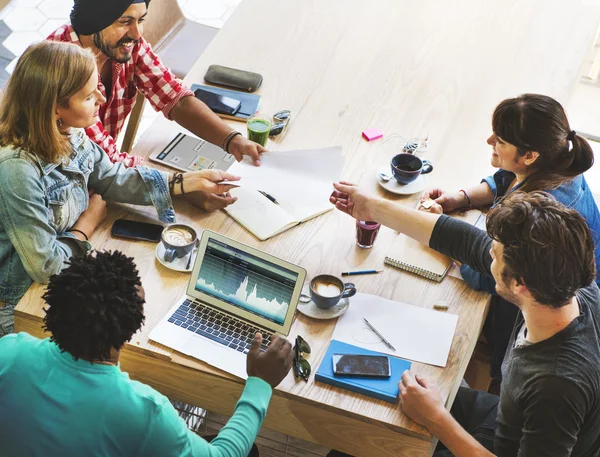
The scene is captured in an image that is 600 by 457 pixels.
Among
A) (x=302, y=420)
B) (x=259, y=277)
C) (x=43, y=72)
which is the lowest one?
(x=302, y=420)

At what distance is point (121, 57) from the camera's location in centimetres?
235

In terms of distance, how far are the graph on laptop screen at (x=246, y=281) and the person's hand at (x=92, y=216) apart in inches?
15.1

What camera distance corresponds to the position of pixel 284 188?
85.7 inches

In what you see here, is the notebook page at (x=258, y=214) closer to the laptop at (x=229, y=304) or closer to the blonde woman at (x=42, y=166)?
the laptop at (x=229, y=304)

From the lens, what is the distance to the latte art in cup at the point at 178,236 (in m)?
1.96

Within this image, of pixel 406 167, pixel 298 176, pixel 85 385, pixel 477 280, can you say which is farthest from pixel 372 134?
pixel 85 385

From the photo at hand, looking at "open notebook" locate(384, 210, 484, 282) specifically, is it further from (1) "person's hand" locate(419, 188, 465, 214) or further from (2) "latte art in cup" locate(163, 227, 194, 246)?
(2) "latte art in cup" locate(163, 227, 194, 246)

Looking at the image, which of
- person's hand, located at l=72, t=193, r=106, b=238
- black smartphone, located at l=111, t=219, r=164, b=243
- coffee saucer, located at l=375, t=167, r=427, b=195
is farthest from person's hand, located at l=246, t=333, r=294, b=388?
coffee saucer, located at l=375, t=167, r=427, b=195

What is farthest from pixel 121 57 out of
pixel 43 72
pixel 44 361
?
pixel 44 361

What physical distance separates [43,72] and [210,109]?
0.76 m

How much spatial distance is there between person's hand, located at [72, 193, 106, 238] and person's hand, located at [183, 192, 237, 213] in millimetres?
249

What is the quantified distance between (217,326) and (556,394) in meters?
0.79

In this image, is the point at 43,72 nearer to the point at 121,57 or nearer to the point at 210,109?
the point at 121,57

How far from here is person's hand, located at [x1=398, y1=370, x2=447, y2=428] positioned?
160 cm
